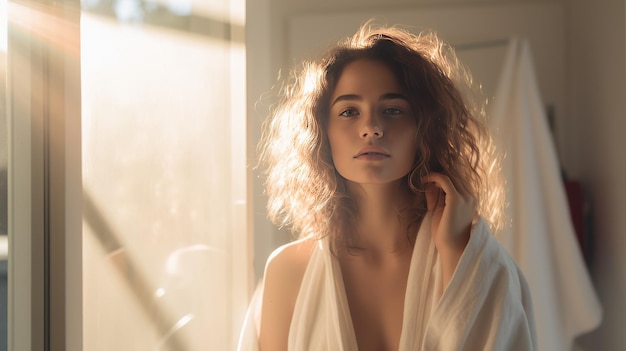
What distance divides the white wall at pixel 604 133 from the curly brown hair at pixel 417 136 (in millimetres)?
309

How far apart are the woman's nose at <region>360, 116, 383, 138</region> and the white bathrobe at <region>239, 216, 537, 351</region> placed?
4.6 inches

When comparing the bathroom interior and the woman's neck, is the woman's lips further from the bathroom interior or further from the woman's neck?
the bathroom interior

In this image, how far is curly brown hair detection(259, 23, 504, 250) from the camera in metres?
0.68

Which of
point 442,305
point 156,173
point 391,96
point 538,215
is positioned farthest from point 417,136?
point 538,215

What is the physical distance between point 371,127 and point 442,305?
197 millimetres

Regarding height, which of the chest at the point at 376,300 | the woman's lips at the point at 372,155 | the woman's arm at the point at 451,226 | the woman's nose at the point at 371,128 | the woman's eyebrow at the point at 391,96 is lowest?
the chest at the point at 376,300

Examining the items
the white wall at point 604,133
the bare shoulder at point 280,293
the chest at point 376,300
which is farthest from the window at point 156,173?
the white wall at point 604,133

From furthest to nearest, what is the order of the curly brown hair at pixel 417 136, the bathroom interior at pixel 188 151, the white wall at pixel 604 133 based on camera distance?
the white wall at pixel 604 133
the curly brown hair at pixel 417 136
the bathroom interior at pixel 188 151

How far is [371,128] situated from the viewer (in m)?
0.64

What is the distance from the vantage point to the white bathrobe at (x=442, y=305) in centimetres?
60

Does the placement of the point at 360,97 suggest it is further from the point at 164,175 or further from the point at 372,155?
the point at 164,175

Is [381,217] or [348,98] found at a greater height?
[348,98]

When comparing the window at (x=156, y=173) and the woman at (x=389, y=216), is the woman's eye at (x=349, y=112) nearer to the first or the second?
the woman at (x=389, y=216)

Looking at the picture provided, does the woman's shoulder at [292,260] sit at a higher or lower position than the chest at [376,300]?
higher
